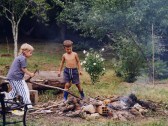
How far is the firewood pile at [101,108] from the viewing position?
834cm

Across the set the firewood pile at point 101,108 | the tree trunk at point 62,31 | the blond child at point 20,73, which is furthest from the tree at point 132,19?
the blond child at point 20,73

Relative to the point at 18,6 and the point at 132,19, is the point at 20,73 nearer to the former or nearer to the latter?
the point at 132,19

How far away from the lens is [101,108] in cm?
836

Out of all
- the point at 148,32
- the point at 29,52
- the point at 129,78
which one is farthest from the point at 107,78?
the point at 29,52

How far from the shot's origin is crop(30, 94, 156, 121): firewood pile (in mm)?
8336

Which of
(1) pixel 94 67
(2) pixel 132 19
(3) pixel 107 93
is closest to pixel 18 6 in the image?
(2) pixel 132 19

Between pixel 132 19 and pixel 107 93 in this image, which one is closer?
pixel 107 93

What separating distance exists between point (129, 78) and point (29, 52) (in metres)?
9.14

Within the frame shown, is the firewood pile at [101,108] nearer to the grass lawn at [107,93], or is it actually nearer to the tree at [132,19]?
the grass lawn at [107,93]

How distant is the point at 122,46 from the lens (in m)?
16.9

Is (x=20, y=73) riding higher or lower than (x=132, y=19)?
lower

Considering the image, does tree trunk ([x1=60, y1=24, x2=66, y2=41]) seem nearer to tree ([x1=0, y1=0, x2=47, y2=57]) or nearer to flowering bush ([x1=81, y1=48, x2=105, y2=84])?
tree ([x1=0, y1=0, x2=47, y2=57])

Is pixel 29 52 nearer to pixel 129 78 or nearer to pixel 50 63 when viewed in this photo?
pixel 129 78

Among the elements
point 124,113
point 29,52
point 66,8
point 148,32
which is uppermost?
point 66,8
